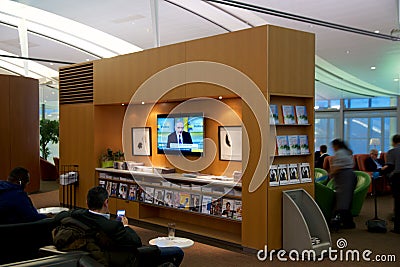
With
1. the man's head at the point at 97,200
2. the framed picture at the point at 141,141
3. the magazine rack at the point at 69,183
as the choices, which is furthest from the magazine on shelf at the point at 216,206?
the magazine rack at the point at 69,183

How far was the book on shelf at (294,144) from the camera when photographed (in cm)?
610

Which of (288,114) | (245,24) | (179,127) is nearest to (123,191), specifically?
(179,127)

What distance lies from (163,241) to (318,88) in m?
11.5

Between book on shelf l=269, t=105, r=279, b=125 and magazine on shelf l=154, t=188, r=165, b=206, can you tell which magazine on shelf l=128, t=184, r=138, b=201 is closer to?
magazine on shelf l=154, t=188, r=165, b=206

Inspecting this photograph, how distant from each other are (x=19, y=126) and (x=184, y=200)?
580cm

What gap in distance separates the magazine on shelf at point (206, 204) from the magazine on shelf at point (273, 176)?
3.86 feet

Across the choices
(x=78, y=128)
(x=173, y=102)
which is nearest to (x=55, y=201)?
(x=78, y=128)

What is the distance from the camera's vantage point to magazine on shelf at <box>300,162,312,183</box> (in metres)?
6.20

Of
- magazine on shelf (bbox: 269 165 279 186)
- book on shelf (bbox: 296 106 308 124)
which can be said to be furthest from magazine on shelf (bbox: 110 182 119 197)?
book on shelf (bbox: 296 106 308 124)

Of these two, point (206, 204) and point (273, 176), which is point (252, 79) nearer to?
point (273, 176)

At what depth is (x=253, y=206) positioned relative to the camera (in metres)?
5.80

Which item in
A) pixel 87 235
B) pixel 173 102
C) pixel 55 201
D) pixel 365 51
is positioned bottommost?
pixel 55 201

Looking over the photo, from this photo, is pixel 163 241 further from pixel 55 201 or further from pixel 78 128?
pixel 55 201

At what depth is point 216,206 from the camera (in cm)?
649
